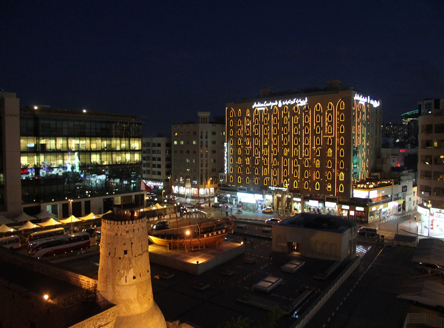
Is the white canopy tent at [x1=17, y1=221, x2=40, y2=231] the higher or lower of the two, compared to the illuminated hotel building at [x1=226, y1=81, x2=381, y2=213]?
lower

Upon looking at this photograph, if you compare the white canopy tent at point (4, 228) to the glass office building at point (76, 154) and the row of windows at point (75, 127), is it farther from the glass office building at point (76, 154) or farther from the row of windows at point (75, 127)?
the row of windows at point (75, 127)

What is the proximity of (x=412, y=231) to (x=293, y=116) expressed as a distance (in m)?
31.4

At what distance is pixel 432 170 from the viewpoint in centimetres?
5453

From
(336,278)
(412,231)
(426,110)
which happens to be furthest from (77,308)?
(426,110)

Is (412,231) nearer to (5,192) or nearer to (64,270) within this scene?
(64,270)

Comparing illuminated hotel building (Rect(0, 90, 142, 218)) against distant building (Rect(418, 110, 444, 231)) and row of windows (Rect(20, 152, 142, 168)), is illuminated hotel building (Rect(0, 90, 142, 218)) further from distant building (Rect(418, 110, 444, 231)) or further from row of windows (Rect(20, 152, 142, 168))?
distant building (Rect(418, 110, 444, 231))

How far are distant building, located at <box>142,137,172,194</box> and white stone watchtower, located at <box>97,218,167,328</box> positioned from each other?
84094 millimetres

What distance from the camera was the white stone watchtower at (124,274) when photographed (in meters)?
18.0

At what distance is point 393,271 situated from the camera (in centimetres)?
3659

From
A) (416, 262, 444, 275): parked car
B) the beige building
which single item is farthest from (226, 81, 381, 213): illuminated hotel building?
(416, 262, 444, 275): parked car

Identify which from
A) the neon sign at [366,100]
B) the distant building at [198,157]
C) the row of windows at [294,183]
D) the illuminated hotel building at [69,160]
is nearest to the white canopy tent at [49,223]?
the illuminated hotel building at [69,160]

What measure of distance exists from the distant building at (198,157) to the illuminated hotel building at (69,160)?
23.1 metres

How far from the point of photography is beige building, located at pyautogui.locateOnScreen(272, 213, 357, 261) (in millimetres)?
38125

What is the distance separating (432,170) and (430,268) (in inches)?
952
